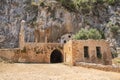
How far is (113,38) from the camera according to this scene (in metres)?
60.9

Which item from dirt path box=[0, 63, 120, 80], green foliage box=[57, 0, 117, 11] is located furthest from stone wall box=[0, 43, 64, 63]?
green foliage box=[57, 0, 117, 11]

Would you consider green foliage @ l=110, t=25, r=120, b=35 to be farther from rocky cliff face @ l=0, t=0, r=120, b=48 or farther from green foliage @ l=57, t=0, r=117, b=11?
green foliage @ l=57, t=0, r=117, b=11

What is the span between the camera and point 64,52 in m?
38.8

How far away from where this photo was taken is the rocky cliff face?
61.1 m

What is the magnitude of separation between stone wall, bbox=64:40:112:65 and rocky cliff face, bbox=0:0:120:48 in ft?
87.2

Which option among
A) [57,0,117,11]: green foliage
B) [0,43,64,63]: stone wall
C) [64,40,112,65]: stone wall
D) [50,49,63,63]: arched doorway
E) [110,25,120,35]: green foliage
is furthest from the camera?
[57,0,117,11]: green foliage

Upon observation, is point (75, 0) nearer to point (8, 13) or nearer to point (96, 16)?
point (96, 16)

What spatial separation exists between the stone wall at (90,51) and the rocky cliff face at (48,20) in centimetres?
2659

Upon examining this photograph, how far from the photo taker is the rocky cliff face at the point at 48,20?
61094 millimetres

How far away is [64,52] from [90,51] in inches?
314

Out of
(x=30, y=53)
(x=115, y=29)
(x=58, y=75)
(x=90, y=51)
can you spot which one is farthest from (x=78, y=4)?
(x=58, y=75)

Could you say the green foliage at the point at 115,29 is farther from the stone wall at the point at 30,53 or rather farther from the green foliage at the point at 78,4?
the stone wall at the point at 30,53

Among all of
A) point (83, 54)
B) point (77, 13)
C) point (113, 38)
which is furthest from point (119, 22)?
point (83, 54)

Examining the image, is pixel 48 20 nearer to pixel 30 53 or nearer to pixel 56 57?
A: pixel 56 57
